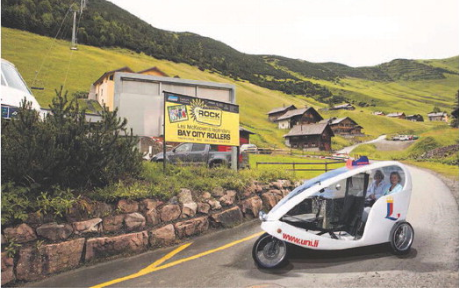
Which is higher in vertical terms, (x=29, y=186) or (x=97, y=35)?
(x=97, y=35)

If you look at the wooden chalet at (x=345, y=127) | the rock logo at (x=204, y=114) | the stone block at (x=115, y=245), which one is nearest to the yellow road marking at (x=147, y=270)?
the stone block at (x=115, y=245)

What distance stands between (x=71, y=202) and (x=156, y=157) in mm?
7493

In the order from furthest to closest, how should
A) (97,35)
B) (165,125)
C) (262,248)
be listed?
(97,35)
(165,125)
(262,248)

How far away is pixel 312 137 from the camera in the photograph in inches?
2736

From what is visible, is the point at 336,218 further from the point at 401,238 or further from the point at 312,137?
the point at 312,137

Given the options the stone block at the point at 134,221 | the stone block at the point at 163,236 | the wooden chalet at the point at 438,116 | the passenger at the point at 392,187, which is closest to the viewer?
the passenger at the point at 392,187

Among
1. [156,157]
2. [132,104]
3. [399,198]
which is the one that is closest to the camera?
[399,198]

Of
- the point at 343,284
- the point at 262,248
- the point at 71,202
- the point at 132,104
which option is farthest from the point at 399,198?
the point at 132,104

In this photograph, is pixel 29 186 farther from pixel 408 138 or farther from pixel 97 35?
pixel 97 35

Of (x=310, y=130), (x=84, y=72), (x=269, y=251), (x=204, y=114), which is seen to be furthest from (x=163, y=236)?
(x=84, y=72)

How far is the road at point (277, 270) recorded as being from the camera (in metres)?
5.16

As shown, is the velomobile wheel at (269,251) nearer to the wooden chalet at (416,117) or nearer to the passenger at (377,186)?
the passenger at (377,186)

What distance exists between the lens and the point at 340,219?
612 cm

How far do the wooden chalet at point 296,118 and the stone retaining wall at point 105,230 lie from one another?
8353cm
